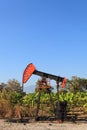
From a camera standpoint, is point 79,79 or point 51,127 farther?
point 79,79

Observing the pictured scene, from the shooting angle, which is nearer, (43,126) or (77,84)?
(43,126)

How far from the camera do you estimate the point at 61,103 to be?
21.0 metres

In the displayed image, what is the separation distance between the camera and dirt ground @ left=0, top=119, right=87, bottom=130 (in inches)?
695

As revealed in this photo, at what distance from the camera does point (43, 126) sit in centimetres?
1839

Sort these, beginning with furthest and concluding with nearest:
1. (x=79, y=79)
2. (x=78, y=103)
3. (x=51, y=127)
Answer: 1. (x=79, y=79)
2. (x=78, y=103)
3. (x=51, y=127)

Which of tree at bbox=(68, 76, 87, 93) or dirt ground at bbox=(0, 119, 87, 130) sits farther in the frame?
tree at bbox=(68, 76, 87, 93)

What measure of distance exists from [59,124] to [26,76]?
11.7ft

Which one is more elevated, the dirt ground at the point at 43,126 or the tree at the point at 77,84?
the tree at the point at 77,84

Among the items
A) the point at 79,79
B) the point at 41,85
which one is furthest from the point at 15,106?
the point at 79,79

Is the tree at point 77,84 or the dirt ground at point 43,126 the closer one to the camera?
the dirt ground at point 43,126

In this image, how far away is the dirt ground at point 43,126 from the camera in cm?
1766

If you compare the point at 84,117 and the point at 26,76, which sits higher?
the point at 26,76

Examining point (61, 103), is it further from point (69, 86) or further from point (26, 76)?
point (69, 86)

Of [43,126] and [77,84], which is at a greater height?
[77,84]
